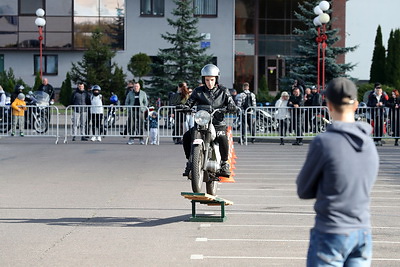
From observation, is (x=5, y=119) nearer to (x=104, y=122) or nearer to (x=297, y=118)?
(x=104, y=122)

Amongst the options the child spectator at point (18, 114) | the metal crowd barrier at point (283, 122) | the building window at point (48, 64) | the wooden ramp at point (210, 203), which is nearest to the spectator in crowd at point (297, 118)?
the metal crowd barrier at point (283, 122)

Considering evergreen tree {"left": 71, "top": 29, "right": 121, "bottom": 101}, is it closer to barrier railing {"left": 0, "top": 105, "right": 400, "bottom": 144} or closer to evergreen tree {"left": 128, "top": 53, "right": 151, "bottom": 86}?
evergreen tree {"left": 128, "top": 53, "right": 151, "bottom": 86}

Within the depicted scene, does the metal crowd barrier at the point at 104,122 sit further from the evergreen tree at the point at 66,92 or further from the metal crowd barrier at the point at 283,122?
the evergreen tree at the point at 66,92

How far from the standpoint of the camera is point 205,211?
11.7m

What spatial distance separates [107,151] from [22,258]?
14896 mm

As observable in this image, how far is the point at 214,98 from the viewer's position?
40.4 feet

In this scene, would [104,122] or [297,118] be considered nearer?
[297,118]

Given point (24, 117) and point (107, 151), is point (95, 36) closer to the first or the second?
point (24, 117)

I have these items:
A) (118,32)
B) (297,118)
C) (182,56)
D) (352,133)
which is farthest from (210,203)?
(118,32)

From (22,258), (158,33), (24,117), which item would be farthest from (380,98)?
(158,33)

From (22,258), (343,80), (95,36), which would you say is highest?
(95,36)

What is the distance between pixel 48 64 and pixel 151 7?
7162 millimetres

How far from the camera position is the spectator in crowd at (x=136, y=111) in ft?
86.9

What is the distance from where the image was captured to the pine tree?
4750 centimetres
